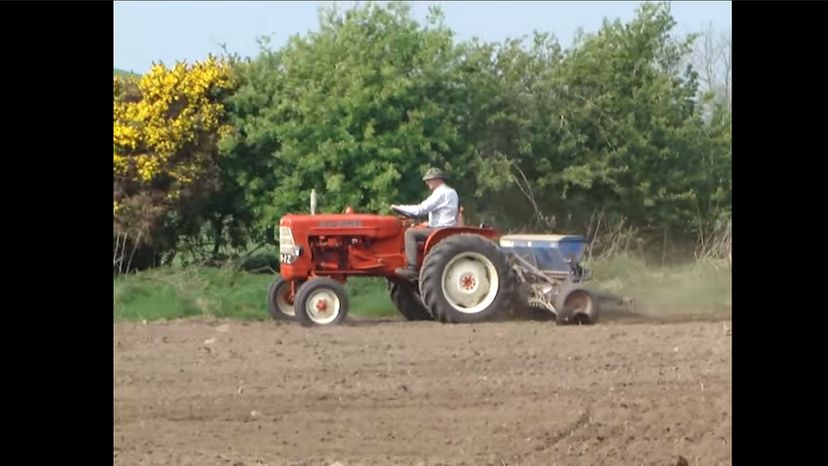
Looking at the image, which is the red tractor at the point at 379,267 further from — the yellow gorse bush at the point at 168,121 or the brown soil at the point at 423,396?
the yellow gorse bush at the point at 168,121

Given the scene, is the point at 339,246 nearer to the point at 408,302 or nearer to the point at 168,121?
the point at 408,302

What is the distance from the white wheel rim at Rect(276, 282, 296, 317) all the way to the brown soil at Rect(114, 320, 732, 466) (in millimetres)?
820

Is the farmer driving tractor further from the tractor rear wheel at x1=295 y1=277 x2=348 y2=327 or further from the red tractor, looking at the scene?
the tractor rear wheel at x1=295 y1=277 x2=348 y2=327

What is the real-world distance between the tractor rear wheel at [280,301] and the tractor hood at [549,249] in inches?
72.3

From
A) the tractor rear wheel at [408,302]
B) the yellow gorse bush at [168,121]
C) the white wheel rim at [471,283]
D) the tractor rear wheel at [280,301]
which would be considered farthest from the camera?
the yellow gorse bush at [168,121]

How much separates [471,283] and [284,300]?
5.20 ft

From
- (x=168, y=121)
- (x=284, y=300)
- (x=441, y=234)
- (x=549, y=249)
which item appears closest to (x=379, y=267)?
(x=441, y=234)

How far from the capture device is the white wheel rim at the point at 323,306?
1115cm

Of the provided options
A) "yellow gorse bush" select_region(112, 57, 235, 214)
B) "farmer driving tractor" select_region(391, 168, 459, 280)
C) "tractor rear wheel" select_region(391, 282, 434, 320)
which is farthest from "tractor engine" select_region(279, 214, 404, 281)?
"yellow gorse bush" select_region(112, 57, 235, 214)

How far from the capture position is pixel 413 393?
8016 mm

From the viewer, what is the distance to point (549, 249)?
1155 cm

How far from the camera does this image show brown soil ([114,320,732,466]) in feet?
21.9

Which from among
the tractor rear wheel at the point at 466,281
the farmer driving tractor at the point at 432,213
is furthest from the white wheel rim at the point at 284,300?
the tractor rear wheel at the point at 466,281
